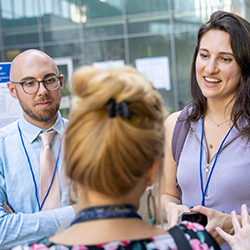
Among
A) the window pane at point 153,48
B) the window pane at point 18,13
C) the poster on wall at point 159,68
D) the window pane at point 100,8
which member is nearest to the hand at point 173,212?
the poster on wall at point 159,68

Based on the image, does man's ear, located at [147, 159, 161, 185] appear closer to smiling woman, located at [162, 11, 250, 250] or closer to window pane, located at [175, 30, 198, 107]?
smiling woman, located at [162, 11, 250, 250]

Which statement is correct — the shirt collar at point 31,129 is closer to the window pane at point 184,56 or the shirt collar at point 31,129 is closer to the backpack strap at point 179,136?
the backpack strap at point 179,136

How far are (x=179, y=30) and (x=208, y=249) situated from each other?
38.2ft

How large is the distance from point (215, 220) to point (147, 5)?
37.1 ft

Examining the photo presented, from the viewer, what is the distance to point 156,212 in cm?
146

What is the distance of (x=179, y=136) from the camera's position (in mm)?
2309

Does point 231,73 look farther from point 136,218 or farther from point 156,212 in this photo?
point 136,218

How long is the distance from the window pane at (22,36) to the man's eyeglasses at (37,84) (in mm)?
11867

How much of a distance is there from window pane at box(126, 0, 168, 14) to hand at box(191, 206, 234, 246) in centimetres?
1123

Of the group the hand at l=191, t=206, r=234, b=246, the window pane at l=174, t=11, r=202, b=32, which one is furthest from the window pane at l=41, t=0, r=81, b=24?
the hand at l=191, t=206, r=234, b=246

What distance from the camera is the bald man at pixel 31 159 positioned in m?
Result: 2.15

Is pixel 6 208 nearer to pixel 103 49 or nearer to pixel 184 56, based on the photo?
pixel 184 56

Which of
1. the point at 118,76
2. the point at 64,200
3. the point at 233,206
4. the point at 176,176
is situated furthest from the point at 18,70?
the point at 233,206

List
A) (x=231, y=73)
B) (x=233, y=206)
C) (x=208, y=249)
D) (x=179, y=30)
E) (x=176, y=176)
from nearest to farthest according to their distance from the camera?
(x=208, y=249) → (x=233, y=206) → (x=231, y=73) → (x=176, y=176) → (x=179, y=30)
